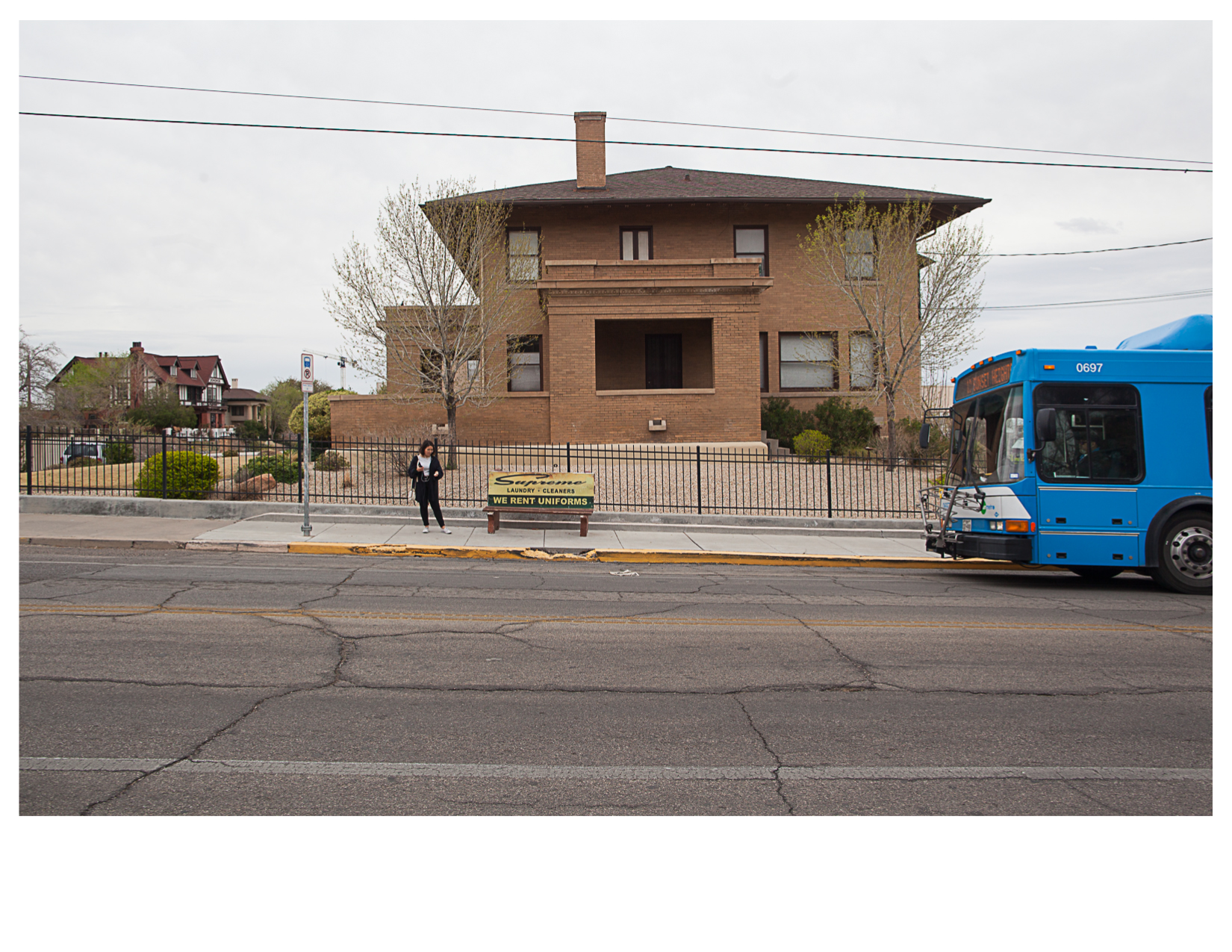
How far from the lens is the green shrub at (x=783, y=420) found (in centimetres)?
2591

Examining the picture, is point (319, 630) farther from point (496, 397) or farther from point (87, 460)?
point (87, 460)

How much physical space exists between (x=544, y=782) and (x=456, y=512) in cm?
1263

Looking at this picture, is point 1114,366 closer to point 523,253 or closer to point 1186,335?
point 1186,335

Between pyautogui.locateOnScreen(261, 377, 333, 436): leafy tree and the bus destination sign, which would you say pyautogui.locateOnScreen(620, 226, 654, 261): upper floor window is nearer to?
the bus destination sign

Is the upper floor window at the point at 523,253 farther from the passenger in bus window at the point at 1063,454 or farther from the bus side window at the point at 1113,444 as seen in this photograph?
the bus side window at the point at 1113,444

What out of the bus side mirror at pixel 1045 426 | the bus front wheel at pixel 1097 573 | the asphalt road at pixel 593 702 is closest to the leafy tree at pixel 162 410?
the asphalt road at pixel 593 702

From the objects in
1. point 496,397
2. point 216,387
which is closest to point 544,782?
point 496,397

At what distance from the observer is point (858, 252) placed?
24031 millimetres

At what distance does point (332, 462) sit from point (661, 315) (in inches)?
406

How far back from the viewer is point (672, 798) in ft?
13.5

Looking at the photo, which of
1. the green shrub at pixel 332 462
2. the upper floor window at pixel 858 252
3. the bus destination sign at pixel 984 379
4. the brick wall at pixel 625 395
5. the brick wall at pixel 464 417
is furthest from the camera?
the brick wall at pixel 464 417

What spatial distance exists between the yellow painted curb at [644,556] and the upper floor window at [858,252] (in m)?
12.5

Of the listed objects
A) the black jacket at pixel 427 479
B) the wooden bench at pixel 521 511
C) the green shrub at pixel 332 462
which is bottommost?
the wooden bench at pixel 521 511

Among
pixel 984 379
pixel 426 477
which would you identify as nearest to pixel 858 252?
pixel 984 379
